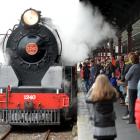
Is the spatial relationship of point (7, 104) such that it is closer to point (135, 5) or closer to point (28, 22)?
point (28, 22)

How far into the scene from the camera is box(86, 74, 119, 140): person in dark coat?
285 inches

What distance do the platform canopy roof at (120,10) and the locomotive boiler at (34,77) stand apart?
4.89 meters

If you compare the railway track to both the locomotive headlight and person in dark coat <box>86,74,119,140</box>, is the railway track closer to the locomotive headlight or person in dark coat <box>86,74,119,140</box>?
the locomotive headlight

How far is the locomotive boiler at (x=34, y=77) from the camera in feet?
41.4

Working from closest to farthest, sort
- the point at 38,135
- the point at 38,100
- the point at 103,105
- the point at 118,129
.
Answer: the point at 103,105 → the point at 118,129 → the point at 38,100 → the point at 38,135

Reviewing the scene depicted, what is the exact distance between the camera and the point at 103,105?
290 inches

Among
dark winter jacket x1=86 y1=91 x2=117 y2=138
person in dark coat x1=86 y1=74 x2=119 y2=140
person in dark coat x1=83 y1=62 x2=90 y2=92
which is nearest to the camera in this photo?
person in dark coat x1=86 y1=74 x2=119 y2=140

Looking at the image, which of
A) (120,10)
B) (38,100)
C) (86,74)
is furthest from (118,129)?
(86,74)

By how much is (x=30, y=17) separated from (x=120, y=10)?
9.51 metres

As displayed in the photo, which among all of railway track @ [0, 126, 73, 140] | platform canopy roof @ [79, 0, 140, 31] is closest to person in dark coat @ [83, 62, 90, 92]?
platform canopy roof @ [79, 0, 140, 31]

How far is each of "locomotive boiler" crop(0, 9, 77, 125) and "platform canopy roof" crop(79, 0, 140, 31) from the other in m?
4.89

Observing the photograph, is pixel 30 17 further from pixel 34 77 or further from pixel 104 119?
pixel 104 119

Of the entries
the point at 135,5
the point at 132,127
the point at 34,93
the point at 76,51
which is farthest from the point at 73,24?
the point at 135,5

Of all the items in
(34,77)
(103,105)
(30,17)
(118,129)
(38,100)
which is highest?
(30,17)
